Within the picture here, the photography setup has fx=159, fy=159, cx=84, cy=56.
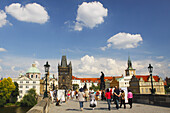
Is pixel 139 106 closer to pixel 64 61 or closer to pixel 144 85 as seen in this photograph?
pixel 144 85

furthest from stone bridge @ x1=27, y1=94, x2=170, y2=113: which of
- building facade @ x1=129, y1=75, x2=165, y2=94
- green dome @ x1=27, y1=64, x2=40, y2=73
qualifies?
green dome @ x1=27, y1=64, x2=40, y2=73

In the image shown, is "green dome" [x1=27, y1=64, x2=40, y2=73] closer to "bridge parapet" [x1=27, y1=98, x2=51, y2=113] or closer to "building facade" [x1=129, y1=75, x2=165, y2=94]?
"building facade" [x1=129, y1=75, x2=165, y2=94]

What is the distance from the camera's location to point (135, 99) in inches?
717

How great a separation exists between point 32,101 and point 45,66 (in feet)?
191

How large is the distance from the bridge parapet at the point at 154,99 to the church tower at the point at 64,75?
10410cm

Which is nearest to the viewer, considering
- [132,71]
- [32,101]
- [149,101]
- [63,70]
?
[149,101]

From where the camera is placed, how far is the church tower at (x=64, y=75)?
4690 inches

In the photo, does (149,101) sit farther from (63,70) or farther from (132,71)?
(63,70)

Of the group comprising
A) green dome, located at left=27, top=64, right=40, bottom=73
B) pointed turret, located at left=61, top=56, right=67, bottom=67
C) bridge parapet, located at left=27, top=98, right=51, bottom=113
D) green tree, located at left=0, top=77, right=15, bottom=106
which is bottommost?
green tree, located at left=0, top=77, right=15, bottom=106

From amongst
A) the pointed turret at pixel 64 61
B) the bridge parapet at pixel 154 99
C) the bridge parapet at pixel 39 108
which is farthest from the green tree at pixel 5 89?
the bridge parapet at pixel 39 108

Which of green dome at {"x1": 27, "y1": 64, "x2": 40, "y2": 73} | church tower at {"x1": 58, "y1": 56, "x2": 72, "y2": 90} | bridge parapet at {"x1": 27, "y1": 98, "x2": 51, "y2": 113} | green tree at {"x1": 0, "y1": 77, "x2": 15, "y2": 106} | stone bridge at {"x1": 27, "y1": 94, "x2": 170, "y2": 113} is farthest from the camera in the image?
church tower at {"x1": 58, "y1": 56, "x2": 72, "y2": 90}

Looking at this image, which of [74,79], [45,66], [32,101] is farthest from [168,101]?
[74,79]

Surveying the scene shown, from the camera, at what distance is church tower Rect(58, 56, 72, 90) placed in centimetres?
11912

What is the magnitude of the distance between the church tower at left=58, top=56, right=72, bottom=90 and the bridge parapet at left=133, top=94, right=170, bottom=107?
342 feet
